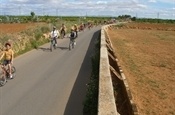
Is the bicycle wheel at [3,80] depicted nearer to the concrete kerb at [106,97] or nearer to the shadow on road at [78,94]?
the shadow on road at [78,94]

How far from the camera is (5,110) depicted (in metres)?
9.21

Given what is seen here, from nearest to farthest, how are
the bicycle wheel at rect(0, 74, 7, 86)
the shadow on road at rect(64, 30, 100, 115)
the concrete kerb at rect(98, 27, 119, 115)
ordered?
the concrete kerb at rect(98, 27, 119, 115) < the shadow on road at rect(64, 30, 100, 115) < the bicycle wheel at rect(0, 74, 7, 86)

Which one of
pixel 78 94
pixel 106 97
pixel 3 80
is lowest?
pixel 78 94

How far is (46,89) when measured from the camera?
1166 cm

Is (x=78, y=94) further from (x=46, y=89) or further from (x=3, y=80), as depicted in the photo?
(x=3, y=80)

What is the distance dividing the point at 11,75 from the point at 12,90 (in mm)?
1846

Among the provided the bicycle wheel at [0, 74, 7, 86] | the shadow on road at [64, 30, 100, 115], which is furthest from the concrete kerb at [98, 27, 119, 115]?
the bicycle wheel at [0, 74, 7, 86]

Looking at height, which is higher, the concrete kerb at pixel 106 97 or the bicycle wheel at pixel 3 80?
the concrete kerb at pixel 106 97

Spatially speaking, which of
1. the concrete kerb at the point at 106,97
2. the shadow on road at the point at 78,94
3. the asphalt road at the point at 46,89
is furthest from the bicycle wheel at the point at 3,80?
the concrete kerb at the point at 106,97

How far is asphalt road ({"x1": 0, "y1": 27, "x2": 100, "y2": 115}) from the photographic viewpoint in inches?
370

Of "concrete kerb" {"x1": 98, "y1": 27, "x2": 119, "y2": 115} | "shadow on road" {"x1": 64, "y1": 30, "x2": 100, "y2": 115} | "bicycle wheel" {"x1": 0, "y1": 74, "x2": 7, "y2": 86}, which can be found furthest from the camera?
"bicycle wheel" {"x1": 0, "y1": 74, "x2": 7, "y2": 86}

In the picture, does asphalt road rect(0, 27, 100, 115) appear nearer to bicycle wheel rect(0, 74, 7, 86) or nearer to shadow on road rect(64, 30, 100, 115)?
shadow on road rect(64, 30, 100, 115)

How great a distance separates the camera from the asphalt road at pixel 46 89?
30.8 feet

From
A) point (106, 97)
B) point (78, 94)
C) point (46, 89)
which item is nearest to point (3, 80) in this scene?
point (46, 89)
